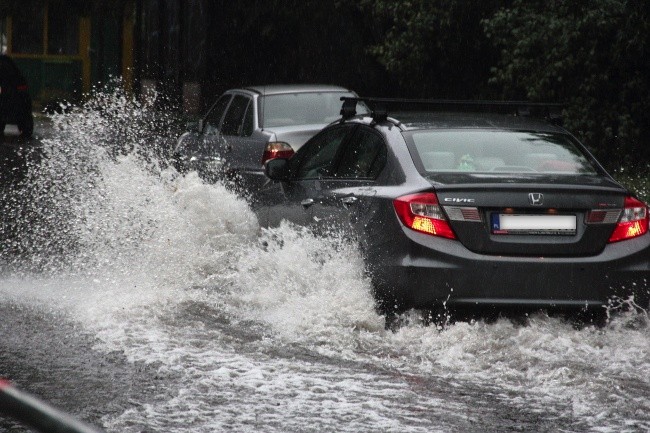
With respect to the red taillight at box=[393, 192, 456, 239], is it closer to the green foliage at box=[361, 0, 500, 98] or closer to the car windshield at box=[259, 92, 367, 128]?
the car windshield at box=[259, 92, 367, 128]

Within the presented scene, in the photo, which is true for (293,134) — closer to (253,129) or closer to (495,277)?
(253,129)

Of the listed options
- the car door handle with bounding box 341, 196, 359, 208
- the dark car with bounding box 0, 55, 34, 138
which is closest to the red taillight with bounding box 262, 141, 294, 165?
the car door handle with bounding box 341, 196, 359, 208

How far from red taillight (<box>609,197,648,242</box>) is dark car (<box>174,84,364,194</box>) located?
597 centimetres

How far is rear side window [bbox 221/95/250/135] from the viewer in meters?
14.6

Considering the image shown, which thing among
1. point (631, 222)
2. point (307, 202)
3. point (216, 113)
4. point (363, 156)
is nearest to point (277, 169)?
point (307, 202)

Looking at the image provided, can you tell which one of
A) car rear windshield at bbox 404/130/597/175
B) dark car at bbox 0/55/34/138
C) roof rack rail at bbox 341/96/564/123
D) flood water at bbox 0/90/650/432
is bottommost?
dark car at bbox 0/55/34/138

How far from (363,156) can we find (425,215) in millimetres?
1224

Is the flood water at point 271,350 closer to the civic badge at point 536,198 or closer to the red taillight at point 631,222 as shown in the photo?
the red taillight at point 631,222

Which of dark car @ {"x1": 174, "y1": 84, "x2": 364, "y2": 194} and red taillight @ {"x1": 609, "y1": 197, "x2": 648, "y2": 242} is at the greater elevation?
red taillight @ {"x1": 609, "y1": 197, "x2": 648, "y2": 242}

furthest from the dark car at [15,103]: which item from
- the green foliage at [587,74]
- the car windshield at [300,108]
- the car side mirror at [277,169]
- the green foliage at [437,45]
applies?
the car side mirror at [277,169]

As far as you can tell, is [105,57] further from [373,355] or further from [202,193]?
[373,355]

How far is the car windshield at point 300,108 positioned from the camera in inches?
563

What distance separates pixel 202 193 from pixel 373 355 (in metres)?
4.71

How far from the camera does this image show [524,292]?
23.2ft
